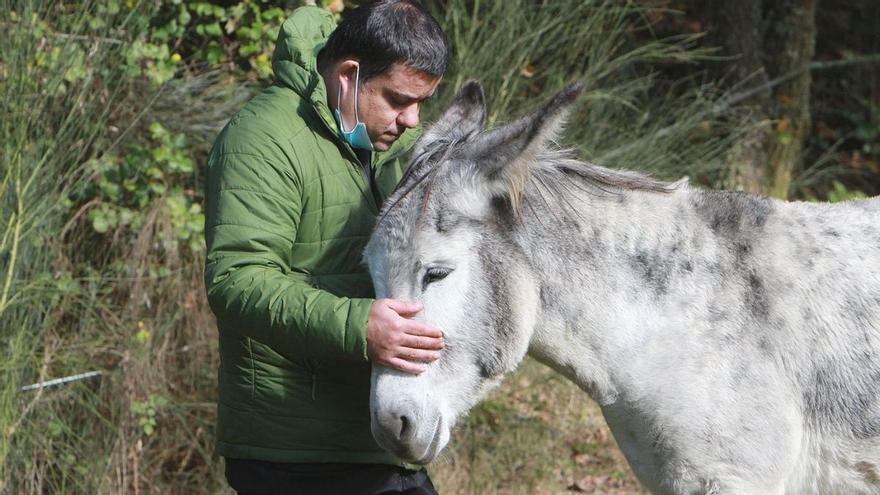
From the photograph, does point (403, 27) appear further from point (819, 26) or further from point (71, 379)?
point (819, 26)

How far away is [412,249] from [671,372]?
0.74 metres

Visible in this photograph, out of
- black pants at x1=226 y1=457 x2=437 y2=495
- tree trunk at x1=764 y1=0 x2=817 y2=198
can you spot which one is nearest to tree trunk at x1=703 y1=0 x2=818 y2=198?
tree trunk at x1=764 y1=0 x2=817 y2=198

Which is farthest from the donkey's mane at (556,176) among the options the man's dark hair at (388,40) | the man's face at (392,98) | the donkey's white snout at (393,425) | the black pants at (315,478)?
the black pants at (315,478)

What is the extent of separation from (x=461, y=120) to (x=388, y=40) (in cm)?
40

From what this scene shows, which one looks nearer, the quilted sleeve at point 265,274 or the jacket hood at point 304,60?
the quilted sleeve at point 265,274

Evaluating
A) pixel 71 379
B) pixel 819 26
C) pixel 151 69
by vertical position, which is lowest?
pixel 819 26

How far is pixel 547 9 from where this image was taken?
5949mm

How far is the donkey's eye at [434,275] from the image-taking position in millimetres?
2723

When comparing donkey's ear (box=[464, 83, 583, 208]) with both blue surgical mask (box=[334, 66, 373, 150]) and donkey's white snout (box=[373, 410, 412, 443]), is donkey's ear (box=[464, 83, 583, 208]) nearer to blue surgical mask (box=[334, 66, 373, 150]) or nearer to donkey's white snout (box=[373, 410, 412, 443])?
blue surgical mask (box=[334, 66, 373, 150])

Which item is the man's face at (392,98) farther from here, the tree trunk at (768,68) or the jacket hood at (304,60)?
the tree trunk at (768,68)

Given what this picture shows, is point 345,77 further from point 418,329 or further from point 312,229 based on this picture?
point 418,329

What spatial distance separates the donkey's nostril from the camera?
266 centimetres

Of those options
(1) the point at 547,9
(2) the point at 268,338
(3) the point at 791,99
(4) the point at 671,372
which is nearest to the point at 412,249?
(2) the point at 268,338

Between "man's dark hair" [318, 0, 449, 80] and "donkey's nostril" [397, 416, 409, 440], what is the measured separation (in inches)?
35.1
